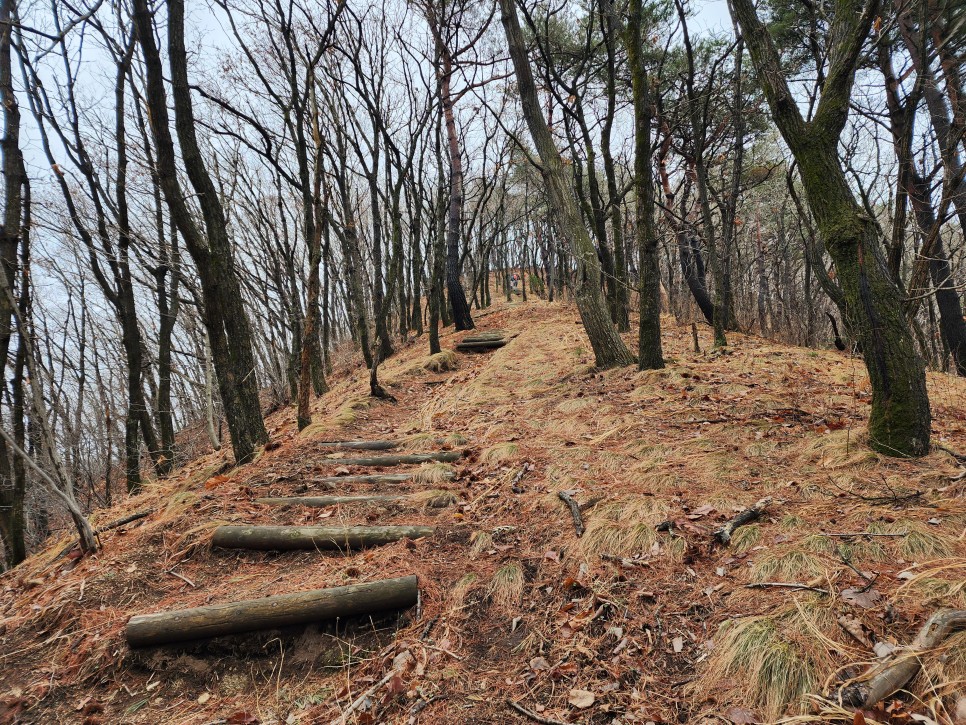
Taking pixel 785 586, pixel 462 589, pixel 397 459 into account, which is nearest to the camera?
pixel 785 586

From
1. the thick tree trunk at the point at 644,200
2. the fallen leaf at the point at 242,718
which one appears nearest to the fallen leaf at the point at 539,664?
the fallen leaf at the point at 242,718

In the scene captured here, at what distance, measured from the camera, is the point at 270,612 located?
2.83m

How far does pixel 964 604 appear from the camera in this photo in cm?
191

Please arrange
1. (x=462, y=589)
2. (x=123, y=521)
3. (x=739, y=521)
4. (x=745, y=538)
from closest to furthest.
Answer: (x=745, y=538), (x=739, y=521), (x=462, y=589), (x=123, y=521)

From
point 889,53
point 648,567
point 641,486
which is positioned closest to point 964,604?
point 648,567

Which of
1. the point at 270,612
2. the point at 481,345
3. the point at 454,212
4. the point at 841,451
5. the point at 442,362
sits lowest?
the point at 270,612

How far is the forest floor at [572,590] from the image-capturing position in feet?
6.73

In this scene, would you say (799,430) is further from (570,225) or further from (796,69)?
(796,69)

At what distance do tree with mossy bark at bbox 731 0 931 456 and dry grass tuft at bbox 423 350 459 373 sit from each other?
8244 millimetres

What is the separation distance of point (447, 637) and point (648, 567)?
1242mm

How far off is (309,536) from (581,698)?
2.35m

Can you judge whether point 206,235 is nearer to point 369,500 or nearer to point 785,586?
point 369,500

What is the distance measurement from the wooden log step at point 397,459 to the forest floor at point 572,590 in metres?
0.42

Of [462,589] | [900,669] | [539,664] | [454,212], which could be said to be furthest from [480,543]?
[454,212]
